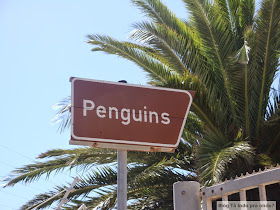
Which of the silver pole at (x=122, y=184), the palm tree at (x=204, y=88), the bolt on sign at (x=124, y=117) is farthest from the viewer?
the palm tree at (x=204, y=88)

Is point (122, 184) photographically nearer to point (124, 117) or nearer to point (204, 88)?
point (124, 117)

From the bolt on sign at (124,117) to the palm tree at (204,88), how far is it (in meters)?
4.39

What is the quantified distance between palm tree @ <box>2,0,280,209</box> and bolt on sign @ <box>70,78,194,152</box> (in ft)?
14.4

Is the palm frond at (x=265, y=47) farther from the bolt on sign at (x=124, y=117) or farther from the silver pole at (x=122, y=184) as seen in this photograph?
the silver pole at (x=122, y=184)

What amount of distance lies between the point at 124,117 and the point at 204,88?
5.62 metres

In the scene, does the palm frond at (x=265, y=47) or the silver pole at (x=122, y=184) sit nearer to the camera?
the silver pole at (x=122, y=184)

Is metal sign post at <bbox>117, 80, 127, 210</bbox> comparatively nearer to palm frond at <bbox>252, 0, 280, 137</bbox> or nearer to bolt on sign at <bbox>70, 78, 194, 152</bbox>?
bolt on sign at <bbox>70, 78, 194, 152</bbox>

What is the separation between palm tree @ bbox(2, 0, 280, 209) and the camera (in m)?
9.09

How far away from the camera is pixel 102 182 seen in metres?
10.2

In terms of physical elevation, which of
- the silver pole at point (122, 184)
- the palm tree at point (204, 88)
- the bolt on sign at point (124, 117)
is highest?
the palm tree at point (204, 88)


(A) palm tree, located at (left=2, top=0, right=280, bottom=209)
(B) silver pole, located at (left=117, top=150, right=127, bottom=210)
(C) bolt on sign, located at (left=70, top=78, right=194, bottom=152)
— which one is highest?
(A) palm tree, located at (left=2, top=0, right=280, bottom=209)

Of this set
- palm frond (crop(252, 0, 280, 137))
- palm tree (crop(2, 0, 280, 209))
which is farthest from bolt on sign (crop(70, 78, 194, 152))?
palm frond (crop(252, 0, 280, 137))

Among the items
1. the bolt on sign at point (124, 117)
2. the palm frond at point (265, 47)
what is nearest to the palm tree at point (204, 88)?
the palm frond at point (265, 47)

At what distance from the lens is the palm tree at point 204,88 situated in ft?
29.8
